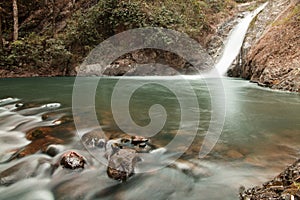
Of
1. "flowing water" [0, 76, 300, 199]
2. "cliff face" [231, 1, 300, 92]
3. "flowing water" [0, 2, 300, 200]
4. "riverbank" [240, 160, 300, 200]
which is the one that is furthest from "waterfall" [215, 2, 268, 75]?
"riverbank" [240, 160, 300, 200]

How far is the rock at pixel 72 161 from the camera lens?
10.5 feet

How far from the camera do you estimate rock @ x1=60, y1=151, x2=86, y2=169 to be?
3.20m

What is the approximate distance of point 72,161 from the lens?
10.7 feet

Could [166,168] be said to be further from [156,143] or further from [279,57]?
[279,57]

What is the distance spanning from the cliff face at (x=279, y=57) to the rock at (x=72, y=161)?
7.55 m

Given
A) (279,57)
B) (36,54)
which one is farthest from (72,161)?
(36,54)

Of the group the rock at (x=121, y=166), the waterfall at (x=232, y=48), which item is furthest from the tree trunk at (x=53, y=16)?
the rock at (x=121, y=166)

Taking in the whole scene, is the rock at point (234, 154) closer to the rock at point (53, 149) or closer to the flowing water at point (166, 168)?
the flowing water at point (166, 168)

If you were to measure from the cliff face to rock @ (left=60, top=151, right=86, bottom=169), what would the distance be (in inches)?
297

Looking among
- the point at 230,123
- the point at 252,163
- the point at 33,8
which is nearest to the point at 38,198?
the point at 252,163

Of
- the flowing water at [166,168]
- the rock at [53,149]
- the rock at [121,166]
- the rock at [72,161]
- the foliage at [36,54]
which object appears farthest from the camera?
the foliage at [36,54]

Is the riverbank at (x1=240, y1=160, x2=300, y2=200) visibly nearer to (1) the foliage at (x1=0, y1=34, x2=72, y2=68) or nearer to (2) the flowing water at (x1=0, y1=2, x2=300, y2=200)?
(2) the flowing water at (x1=0, y1=2, x2=300, y2=200)

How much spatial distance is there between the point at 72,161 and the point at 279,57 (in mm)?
8885

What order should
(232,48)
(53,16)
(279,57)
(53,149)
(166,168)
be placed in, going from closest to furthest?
1. (166,168)
2. (53,149)
3. (279,57)
4. (232,48)
5. (53,16)
